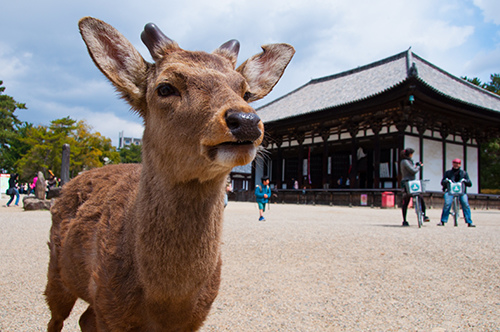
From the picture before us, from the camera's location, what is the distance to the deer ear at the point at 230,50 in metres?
2.51

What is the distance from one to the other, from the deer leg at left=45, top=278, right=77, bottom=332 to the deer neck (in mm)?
1233

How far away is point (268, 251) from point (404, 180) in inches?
190

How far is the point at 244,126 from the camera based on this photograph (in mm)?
1521

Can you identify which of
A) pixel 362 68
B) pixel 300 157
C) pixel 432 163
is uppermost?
pixel 362 68

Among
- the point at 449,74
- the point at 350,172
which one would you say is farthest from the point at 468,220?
the point at 449,74

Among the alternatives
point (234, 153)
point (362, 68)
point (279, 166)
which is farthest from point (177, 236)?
point (362, 68)

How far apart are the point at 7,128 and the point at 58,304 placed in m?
62.2

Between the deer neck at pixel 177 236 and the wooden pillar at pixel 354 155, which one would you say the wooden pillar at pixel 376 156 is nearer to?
the wooden pillar at pixel 354 155

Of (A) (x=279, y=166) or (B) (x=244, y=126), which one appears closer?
(B) (x=244, y=126)

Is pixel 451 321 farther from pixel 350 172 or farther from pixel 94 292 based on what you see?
pixel 350 172

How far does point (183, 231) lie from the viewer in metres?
1.78

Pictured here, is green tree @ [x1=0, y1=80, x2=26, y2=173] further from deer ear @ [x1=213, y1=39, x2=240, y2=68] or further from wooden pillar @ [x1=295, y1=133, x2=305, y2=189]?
deer ear @ [x1=213, y1=39, x2=240, y2=68]

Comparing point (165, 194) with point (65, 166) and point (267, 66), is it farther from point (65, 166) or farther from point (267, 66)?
point (65, 166)

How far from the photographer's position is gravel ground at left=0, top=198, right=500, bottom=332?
3049 mm
